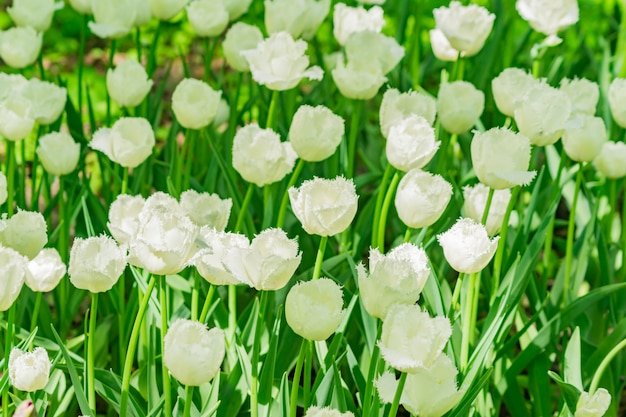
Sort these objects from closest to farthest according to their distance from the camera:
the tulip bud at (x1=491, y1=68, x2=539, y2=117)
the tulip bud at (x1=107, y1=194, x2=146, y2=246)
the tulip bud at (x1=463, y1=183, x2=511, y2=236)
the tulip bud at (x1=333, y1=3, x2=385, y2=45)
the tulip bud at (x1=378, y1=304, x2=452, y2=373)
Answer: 1. the tulip bud at (x1=378, y1=304, x2=452, y2=373)
2. the tulip bud at (x1=107, y1=194, x2=146, y2=246)
3. the tulip bud at (x1=463, y1=183, x2=511, y2=236)
4. the tulip bud at (x1=491, y1=68, x2=539, y2=117)
5. the tulip bud at (x1=333, y1=3, x2=385, y2=45)

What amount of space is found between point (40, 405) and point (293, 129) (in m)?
0.63

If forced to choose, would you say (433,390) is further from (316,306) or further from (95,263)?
(95,263)

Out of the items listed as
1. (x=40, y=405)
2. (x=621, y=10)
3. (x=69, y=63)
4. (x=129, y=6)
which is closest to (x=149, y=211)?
(x=40, y=405)

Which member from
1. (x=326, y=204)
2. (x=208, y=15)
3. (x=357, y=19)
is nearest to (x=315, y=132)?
(x=326, y=204)

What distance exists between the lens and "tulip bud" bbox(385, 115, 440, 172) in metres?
1.60

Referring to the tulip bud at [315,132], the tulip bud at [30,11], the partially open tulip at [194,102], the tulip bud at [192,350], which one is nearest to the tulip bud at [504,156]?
the tulip bud at [315,132]

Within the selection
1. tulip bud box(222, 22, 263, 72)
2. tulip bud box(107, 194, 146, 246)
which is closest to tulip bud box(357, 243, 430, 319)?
tulip bud box(107, 194, 146, 246)

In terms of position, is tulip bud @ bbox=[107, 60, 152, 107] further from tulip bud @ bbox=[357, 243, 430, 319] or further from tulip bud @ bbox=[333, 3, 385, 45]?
tulip bud @ bbox=[357, 243, 430, 319]

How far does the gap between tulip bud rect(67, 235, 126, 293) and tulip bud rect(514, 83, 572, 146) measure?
2.42 feet

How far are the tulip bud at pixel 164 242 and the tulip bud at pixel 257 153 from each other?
0.39m

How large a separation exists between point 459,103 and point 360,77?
21cm

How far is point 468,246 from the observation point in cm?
137

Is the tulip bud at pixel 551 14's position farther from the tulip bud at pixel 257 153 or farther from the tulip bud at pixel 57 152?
the tulip bud at pixel 57 152

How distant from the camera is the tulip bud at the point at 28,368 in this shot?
1271mm
